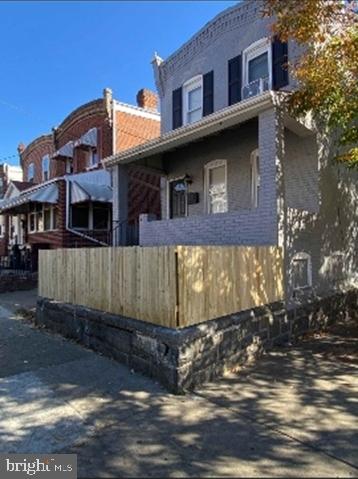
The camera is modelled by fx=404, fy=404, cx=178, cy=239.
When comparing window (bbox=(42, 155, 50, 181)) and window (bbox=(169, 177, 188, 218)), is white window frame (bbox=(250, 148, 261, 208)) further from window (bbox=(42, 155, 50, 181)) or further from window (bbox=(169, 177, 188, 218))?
window (bbox=(42, 155, 50, 181))

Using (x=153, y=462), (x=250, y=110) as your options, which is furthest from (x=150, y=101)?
(x=153, y=462)

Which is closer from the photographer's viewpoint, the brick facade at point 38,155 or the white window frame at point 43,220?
the white window frame at point 43,220

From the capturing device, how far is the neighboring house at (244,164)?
302 inches

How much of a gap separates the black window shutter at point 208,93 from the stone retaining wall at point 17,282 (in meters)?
8.71

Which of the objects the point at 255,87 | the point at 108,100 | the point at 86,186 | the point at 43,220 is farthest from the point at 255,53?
the point at 43,220

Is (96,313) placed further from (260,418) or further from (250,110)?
(250,110)

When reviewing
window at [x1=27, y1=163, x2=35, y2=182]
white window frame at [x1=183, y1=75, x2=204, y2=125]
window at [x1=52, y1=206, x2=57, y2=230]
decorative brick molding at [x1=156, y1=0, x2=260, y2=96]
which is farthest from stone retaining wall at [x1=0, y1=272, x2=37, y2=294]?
window at [x1=27, y1=163, x2=35, y2=182]

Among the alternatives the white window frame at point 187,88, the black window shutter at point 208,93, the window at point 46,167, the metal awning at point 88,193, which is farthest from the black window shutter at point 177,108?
the window at point 46,167

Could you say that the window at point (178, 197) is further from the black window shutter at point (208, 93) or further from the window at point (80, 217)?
the window at point (80, 217)

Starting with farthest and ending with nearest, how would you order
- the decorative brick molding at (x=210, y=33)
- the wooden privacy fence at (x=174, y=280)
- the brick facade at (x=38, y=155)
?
1. the brick facade at (x=38, y=155)
2. the decorative brick molding at (x=210, y=33)
3. the wooden privacy fence at (x=174, y=280)

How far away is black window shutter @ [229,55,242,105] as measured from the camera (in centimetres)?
1109

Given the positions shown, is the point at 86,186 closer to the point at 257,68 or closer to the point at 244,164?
the point at 244,164

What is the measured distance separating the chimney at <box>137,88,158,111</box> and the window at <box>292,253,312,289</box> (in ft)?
47.6

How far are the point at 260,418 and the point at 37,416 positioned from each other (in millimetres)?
2398
